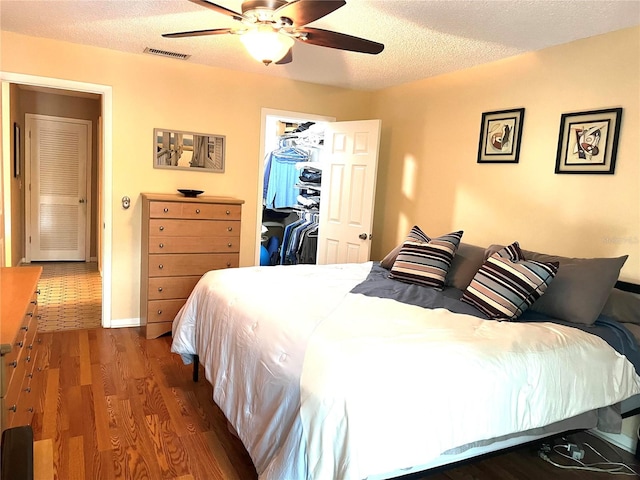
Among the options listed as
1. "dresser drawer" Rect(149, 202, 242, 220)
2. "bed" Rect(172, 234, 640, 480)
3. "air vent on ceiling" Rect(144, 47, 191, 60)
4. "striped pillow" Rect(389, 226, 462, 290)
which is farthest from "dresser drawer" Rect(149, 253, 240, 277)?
"air vent on ceiling" Rect(144, 47, 191, 60)

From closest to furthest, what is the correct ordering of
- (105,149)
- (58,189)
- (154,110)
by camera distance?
(105,149)
(154,110)
(58,189)

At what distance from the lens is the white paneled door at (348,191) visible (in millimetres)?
4250

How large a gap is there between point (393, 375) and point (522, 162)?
2.28 meters

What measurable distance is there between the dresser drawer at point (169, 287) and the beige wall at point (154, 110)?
0.47 m

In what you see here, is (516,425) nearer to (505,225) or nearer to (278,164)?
(505,225)

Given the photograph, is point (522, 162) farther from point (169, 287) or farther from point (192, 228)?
point (169, 287)

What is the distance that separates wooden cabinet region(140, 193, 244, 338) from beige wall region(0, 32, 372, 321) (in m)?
0.23

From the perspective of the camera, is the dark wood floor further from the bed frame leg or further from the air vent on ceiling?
the air vent on ceiling

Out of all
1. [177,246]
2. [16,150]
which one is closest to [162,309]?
[177,246]

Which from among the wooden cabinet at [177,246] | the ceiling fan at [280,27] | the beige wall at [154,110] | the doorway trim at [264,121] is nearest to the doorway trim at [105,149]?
the beige wall at [154,110]

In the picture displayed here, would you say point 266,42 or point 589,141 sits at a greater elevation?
point 266,42

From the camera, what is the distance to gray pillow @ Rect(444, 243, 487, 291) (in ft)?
9.73

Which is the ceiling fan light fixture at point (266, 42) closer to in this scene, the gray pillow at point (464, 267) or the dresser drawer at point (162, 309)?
the gray pillow at point (464, 267)

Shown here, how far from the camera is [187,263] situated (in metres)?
3.80
